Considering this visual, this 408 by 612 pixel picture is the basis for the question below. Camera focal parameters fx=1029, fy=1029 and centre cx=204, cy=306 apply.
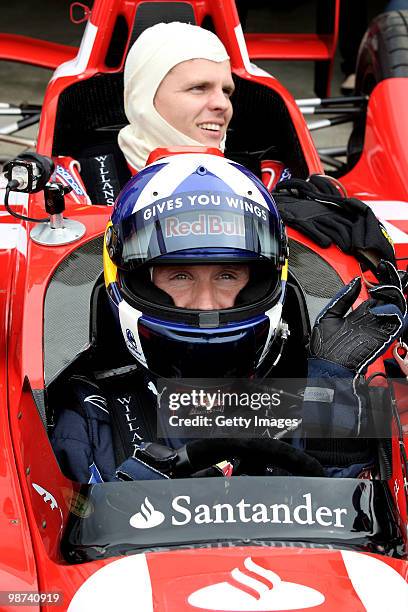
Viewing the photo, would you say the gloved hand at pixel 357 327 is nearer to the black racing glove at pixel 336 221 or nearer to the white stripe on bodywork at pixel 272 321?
the white stripe on bodywork at pixel 272 321

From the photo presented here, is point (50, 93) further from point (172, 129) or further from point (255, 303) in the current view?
point (255, 303)

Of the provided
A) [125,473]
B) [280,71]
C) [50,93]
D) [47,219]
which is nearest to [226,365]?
[125,473]

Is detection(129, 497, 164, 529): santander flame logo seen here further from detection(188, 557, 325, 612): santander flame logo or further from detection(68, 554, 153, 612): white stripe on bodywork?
detection(188, 557, 325, 612): santander flame logo

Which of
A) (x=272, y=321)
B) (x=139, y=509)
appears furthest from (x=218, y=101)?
(x=139, y=509)

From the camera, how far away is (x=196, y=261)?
2449mm

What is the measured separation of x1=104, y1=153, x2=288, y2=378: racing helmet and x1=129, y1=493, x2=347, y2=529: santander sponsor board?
1.28 ft

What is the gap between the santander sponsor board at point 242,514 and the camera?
220 cm

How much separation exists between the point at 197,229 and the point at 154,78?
165 centimetres

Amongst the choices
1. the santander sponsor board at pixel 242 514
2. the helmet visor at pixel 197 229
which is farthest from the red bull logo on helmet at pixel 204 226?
the santander sponsor board at pixel 242 514

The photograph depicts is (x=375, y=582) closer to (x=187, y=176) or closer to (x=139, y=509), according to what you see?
(x=139, y=509)

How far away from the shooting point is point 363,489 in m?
2.30

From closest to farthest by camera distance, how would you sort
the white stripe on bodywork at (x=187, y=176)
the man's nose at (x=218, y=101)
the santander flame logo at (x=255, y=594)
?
the santander flame logo at (x=255, y=594)
the white stripe on bodywork at (x=187, y=176)
the man's nose at (x=218, y=101)

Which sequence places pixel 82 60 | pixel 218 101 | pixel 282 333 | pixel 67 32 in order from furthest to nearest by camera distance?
pixel 67 32 → pixel 82 60 → pixel 218 101 → pixel 282 333

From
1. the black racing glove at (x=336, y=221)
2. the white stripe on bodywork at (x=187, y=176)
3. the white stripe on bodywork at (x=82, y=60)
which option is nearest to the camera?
the white stripe on bodywork at (x=187, y=176)
